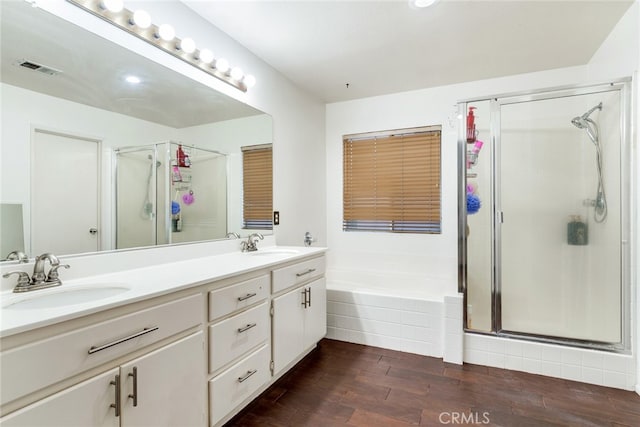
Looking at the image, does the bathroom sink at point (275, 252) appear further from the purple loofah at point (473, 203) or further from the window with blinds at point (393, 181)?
the purple loofah at point (473, 203)

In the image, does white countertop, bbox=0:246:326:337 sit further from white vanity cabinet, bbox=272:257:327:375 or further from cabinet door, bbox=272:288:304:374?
cabinet door, bbox=272:288:304:374

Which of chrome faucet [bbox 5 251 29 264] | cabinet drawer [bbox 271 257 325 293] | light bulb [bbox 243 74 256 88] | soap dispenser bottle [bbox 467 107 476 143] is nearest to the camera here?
chrome faucet [bbox 5 251 29 264]

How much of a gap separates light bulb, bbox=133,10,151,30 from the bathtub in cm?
226

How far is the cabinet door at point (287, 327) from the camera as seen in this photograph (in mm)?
1847

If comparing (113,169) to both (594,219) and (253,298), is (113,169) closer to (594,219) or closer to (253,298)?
(253,298)

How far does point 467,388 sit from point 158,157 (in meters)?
2.38

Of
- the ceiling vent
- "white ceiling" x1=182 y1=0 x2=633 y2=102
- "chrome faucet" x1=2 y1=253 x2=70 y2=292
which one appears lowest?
"chrome faucet" x1=2 y1=253 x2=70 y2=292

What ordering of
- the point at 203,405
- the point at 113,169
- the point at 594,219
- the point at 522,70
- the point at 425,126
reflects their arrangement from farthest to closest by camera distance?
1. the point at 425,126
2. the point at 522,70
3. the point at 594,219
4. the point at 113,169
5. the point at 203,405

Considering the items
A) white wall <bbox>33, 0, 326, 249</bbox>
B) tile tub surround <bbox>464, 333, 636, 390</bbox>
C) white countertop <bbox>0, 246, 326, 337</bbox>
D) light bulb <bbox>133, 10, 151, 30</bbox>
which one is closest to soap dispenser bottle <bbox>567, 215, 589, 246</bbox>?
tile tub surround <bbox>464, 333, 636, 390</bbox>

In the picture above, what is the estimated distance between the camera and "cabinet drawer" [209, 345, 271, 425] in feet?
4.61

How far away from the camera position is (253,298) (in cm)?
165

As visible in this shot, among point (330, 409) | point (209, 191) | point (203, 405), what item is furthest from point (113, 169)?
point (330, 409)

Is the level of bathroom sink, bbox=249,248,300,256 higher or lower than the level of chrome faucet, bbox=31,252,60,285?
lower

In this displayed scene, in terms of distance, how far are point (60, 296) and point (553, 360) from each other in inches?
113
